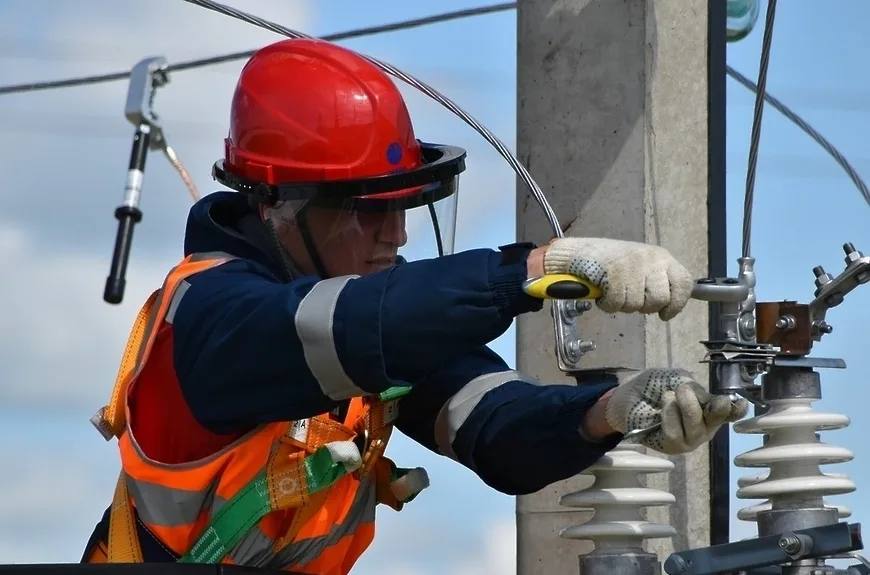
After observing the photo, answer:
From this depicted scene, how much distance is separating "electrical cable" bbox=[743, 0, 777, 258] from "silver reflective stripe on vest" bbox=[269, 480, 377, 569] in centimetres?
95

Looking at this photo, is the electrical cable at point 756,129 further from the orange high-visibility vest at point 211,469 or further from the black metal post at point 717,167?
the orange high-visibility vest at point 211,469

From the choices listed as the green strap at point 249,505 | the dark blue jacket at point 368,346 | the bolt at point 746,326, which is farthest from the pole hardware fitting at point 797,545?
the green strap at point 249,505

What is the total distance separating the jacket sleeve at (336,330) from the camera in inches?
118

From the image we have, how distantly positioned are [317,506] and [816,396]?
3.31 feet

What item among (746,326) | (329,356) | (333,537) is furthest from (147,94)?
(746,326)

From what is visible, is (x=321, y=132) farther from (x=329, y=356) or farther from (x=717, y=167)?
(x=717, y=167)

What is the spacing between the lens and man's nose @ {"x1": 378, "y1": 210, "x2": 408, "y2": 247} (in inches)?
145

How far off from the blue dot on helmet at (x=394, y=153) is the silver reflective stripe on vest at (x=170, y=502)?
0.81 meters

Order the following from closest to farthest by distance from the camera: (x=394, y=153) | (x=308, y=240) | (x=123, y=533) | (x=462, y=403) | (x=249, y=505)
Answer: (x=249, y=505), (x=123, y=533), (x=308, y=240), (x=394, y=153), (x=462, y=403)

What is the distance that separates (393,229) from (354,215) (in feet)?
0.34

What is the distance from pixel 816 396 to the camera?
3.35 meters

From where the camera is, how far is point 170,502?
345 cm

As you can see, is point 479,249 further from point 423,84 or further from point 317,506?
point 423,84

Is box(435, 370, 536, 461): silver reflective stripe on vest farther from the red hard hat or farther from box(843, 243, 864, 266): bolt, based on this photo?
box(843, 243, 864, 266): bolt
